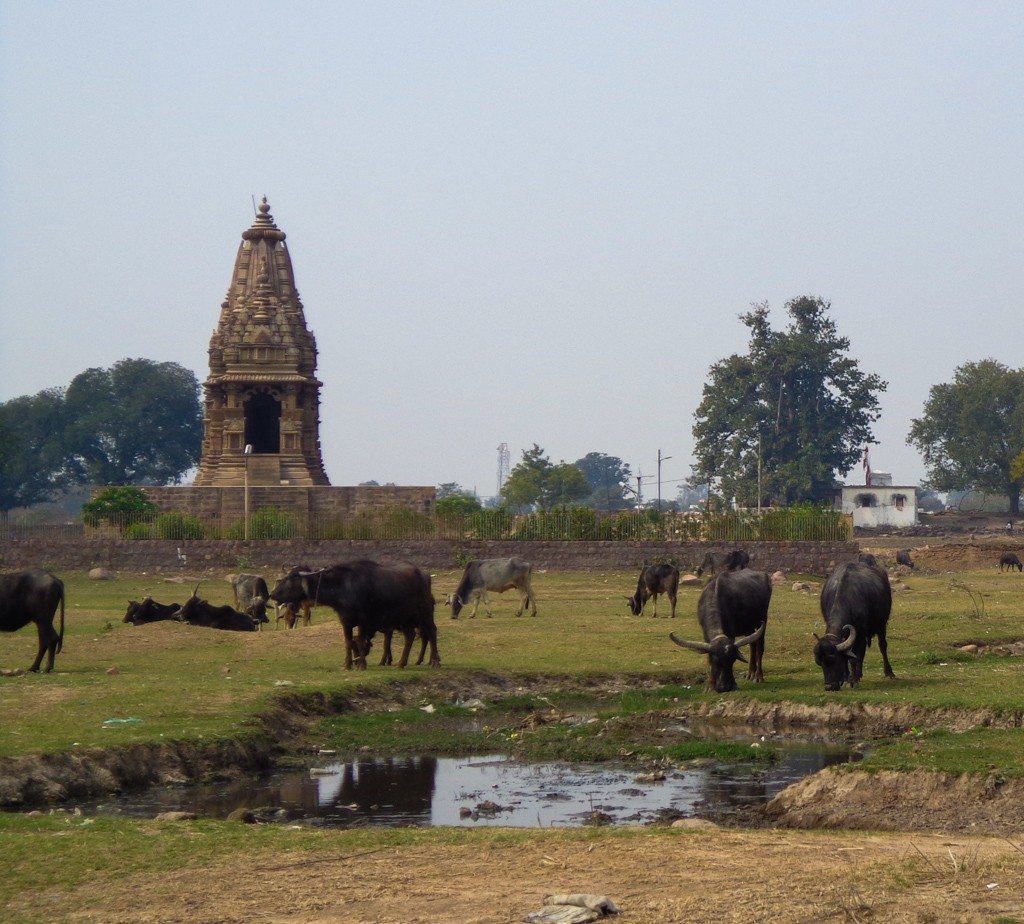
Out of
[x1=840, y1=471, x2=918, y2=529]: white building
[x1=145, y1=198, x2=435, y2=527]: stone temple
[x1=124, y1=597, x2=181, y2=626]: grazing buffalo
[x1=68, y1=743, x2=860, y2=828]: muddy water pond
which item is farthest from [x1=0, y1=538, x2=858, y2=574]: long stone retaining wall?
[x1=840, y1=471, x2=918, y2=529]: white building

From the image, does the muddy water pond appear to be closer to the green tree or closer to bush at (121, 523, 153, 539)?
bush at (121, 523, 153, 539)

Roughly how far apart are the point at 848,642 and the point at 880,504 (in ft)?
257

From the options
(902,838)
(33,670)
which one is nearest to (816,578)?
(33,670)

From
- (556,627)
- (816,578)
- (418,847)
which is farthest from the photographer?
(816,578)

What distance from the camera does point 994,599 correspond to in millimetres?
32719

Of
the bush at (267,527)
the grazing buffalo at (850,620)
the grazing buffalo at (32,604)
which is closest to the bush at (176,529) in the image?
the bush at (267,527)

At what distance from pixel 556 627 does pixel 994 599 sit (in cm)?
1234

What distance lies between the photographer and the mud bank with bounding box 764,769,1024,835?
11109mm

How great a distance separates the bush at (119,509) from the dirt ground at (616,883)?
36.6 metres

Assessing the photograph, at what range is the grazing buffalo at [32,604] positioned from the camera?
1883 cm

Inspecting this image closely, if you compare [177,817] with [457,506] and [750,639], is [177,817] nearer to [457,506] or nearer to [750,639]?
[750,639]

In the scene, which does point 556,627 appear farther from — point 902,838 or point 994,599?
point 902,838

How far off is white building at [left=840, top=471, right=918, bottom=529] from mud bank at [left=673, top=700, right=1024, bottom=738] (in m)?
77.7

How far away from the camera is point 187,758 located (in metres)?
14.2
